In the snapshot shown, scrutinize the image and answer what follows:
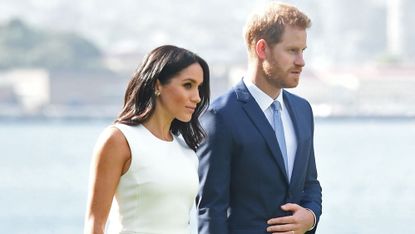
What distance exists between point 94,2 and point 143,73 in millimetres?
153891

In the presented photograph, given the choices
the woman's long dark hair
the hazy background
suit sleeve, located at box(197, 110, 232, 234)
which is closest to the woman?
the woman's long dark hair

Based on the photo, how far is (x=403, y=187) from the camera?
32.6m

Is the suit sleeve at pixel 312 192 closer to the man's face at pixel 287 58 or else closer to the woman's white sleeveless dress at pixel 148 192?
the man's face at pixel 287 58

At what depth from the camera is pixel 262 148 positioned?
13.8 feet

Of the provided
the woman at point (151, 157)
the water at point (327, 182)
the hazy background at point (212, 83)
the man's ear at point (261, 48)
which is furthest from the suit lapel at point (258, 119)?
the hazy background at point (212, 83)

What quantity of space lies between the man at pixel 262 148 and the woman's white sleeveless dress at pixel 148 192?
37 cm

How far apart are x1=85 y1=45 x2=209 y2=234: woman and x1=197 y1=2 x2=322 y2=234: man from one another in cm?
31

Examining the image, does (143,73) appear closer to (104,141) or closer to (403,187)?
(104,141)

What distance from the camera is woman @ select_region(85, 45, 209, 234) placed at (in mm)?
3664

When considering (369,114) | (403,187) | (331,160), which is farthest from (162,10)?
(403,187)

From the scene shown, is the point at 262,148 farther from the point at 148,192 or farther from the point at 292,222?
the point at 148,192

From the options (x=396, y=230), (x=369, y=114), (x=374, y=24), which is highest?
(x=374, y=24)

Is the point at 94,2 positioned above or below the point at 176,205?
above

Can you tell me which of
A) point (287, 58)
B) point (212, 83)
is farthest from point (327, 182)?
point (212, 83)
